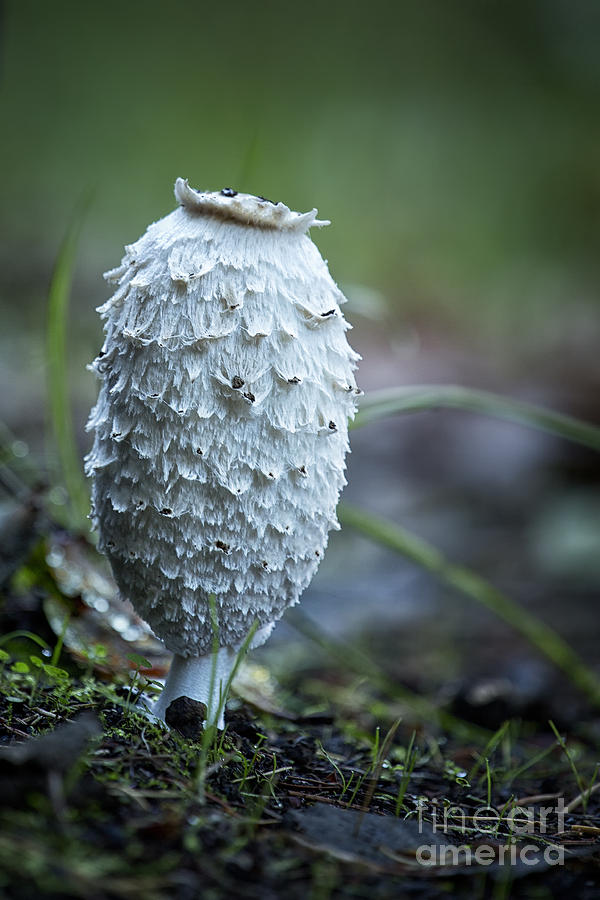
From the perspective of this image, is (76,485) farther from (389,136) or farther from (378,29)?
(378,29)

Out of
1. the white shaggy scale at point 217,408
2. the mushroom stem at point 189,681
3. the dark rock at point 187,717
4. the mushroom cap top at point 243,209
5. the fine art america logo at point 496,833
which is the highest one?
the mushroom cap top at point 243,209

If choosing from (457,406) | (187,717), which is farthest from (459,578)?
(187,717)

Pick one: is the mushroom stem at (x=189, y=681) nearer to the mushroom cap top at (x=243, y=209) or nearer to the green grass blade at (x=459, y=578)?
the green grass blade at (x=459, y=578)

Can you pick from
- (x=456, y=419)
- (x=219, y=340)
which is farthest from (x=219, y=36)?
(x=219, y=340)

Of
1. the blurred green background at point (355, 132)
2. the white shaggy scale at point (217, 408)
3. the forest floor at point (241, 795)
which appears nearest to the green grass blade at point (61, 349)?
the forest floor at point (241, 795)

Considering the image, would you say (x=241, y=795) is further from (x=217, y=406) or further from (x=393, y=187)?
(x=393, y=187)
